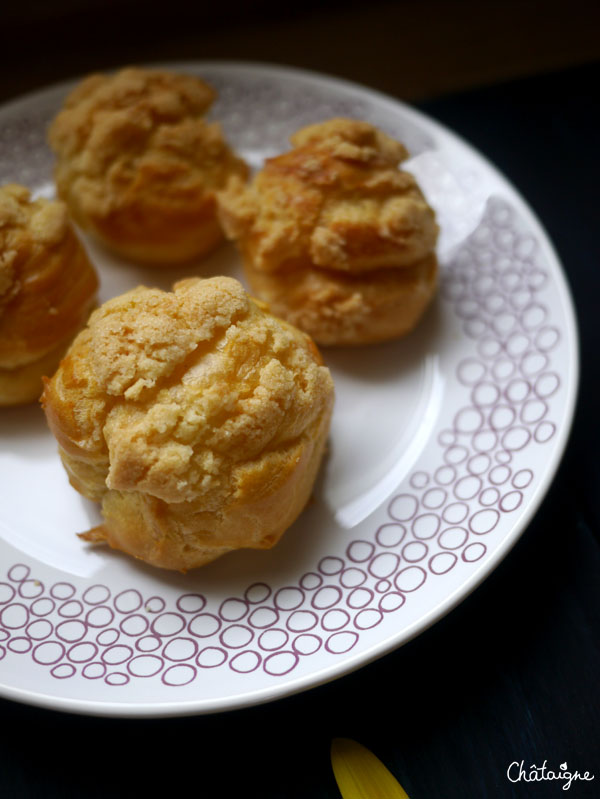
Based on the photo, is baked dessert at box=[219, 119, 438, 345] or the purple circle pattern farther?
baked dessert at box=[219, 119, 438, 345]

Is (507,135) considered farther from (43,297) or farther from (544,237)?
(43,297)

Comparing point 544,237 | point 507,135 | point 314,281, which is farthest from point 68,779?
point 507,135

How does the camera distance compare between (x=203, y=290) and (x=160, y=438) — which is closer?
(x=160, y=438)

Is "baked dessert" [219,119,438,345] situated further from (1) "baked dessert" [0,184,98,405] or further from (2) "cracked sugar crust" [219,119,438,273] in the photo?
(1) "baked dessert" [0,184,98,405]

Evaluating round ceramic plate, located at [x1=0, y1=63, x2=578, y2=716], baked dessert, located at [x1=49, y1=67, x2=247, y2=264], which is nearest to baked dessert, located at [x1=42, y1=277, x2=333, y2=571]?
round ceramic plate, located at [x1=0, y1=63, x2=578, y2=716]

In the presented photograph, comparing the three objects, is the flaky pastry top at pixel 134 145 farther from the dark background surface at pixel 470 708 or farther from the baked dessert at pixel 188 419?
the dark background surface at pixel 470 708

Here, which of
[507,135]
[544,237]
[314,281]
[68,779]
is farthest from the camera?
[507,135]
